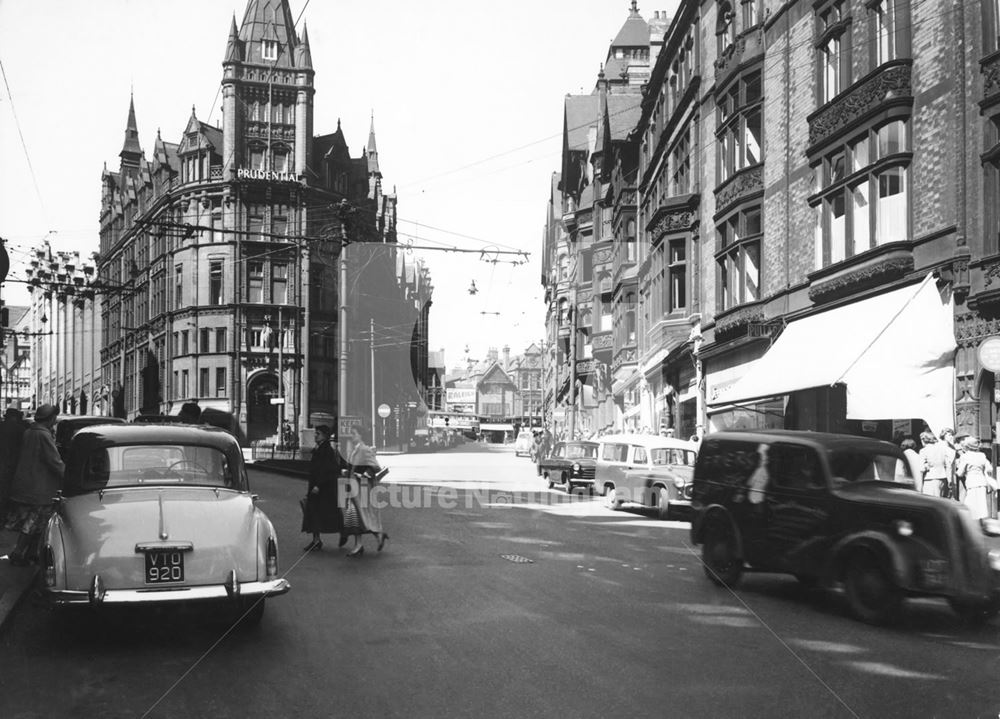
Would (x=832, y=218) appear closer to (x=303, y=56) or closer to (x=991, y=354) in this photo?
(x=991, y=354)

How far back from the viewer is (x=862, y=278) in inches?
766

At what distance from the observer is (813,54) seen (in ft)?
74.6

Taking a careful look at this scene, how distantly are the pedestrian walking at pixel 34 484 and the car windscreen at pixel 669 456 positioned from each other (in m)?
13.2

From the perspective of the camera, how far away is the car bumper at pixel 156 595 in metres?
7.14

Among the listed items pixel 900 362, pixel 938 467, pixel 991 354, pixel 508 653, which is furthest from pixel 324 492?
pixel 900 362

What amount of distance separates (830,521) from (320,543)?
701 centimetres

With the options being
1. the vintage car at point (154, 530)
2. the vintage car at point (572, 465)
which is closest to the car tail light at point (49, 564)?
the vintage car at point (154, 530)

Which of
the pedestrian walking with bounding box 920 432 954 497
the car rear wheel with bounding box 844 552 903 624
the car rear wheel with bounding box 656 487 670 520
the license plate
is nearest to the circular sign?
the pedestrian walking with bounding box 920 432 954 497

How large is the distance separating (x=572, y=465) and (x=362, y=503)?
14.1 m

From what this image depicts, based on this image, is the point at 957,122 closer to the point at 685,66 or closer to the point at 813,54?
the point at 813,54

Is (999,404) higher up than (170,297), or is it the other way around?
(170,297)

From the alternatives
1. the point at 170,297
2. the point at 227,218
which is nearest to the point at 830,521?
the point at 227,218

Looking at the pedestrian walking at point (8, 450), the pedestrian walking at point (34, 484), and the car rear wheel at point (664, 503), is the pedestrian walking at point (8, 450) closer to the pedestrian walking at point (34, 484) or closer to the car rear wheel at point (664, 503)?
the pedestrian walking at point (34, 484)

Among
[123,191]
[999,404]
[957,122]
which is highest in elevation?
[123,191]
